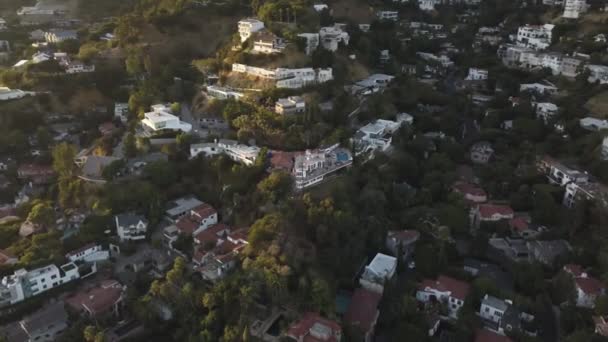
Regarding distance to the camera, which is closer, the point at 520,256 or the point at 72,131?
the point at 520,256

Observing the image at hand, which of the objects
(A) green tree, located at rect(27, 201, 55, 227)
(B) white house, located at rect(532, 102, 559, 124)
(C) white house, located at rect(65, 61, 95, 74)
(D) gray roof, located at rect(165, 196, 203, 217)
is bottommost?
(D) gray roof, located at rect(165, 196, 203, 217)

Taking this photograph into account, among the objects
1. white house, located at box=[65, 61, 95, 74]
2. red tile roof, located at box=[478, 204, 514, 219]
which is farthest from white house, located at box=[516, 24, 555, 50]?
white house, located at box=[65, 61, 95, 74]

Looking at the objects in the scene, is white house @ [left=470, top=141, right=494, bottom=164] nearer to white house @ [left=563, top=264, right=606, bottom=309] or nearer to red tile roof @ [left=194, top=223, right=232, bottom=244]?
white house @ [left=563, top=264, right=606, bottom=309]

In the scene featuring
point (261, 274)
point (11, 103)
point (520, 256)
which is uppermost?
point (11, 103)

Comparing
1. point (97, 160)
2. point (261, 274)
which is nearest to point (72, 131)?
point (97, 160)

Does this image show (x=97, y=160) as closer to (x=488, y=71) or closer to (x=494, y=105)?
(x=494, y=105)
